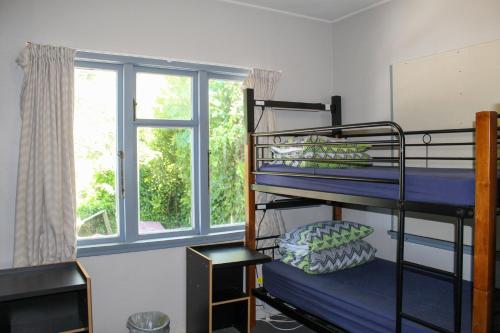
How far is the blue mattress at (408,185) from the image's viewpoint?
5.95ft

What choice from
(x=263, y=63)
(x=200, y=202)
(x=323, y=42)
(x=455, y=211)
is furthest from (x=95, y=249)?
(x=323, y=42)

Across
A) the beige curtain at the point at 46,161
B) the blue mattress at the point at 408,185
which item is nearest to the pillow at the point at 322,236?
the blue mattress at the point at 408,185

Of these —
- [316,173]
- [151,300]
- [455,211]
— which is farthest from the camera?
[151,300]

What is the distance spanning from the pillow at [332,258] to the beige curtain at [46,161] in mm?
1543

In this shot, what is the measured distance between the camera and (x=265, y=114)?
3598mm

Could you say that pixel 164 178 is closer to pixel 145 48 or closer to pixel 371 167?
pixel 145 48

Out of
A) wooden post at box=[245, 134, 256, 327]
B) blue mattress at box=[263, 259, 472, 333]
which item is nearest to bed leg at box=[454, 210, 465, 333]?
blue mattress at box=[263, 259, 472, 333]

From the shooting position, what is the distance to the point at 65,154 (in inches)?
111

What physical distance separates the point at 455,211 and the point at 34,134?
2529 mm

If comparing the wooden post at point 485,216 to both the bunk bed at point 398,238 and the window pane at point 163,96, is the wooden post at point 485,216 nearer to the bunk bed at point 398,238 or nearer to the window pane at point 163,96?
the bunk bed at point 398,238

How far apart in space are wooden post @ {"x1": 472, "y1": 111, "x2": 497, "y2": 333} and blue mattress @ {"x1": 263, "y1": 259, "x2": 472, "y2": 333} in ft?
1.07

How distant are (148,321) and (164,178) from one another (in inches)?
43.2

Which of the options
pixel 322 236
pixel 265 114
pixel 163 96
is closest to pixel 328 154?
pixel 322 236

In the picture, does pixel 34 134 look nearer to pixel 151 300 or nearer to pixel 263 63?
pixel 151 300
